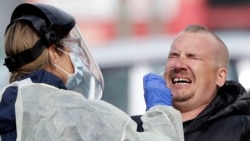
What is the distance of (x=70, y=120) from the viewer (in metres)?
3.19

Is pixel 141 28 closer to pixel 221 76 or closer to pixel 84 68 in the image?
pixel 221 76

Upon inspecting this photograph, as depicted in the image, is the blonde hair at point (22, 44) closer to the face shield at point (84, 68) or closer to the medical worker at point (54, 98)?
the medical worker at point (54, 98)

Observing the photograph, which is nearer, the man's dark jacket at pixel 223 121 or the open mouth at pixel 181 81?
the man's dark jacket at pixel 223 121

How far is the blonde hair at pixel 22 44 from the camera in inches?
134

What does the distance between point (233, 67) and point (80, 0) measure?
376cm

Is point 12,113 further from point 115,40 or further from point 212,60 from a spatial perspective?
point 115,40

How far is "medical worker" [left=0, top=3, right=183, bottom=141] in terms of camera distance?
3184 millimetres

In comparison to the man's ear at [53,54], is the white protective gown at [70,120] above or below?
below

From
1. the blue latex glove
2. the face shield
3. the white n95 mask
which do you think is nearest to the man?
the blue latex glove

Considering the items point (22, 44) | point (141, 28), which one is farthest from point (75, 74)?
point (141, 28)

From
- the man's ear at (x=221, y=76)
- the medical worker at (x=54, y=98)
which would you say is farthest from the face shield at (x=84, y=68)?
the man's ear at (x=221, y=76)

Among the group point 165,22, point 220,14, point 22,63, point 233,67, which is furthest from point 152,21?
point 22,63

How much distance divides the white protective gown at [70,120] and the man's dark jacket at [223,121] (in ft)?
2.46

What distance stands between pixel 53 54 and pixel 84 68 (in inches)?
9.6
